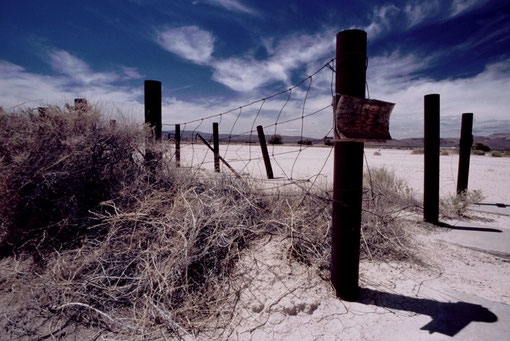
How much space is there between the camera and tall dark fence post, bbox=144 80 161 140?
12.4 ft

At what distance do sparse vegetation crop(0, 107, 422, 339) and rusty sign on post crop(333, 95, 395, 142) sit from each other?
3.84 feet

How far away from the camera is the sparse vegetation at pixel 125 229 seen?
2090mm

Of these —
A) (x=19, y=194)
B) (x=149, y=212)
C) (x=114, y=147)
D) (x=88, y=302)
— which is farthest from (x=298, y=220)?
(x=19, y=194)

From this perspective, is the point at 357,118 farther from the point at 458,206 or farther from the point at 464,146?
the point at 464,146

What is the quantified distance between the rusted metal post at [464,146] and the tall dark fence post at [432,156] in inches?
54.0

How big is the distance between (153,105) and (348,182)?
298cm

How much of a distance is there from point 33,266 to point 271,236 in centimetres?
226

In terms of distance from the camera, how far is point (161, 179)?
353cm

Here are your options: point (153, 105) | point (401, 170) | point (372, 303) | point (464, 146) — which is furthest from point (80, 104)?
point (401, 170)

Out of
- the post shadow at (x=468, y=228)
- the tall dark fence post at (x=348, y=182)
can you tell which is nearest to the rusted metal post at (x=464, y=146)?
the post shadow at (x=468, y=228)

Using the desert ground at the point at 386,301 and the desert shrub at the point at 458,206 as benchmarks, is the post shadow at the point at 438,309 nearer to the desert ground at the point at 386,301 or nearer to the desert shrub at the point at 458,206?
the desert ground at the point at 386,301

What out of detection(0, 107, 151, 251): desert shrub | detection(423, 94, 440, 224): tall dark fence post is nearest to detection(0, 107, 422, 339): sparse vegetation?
detection(0, 107, 151, 251): desert shrub

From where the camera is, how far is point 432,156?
4027mm

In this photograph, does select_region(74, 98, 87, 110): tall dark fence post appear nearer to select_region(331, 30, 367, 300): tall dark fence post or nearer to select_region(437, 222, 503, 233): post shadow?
select_region(331, 30, 367, 300): tall dark fence post
